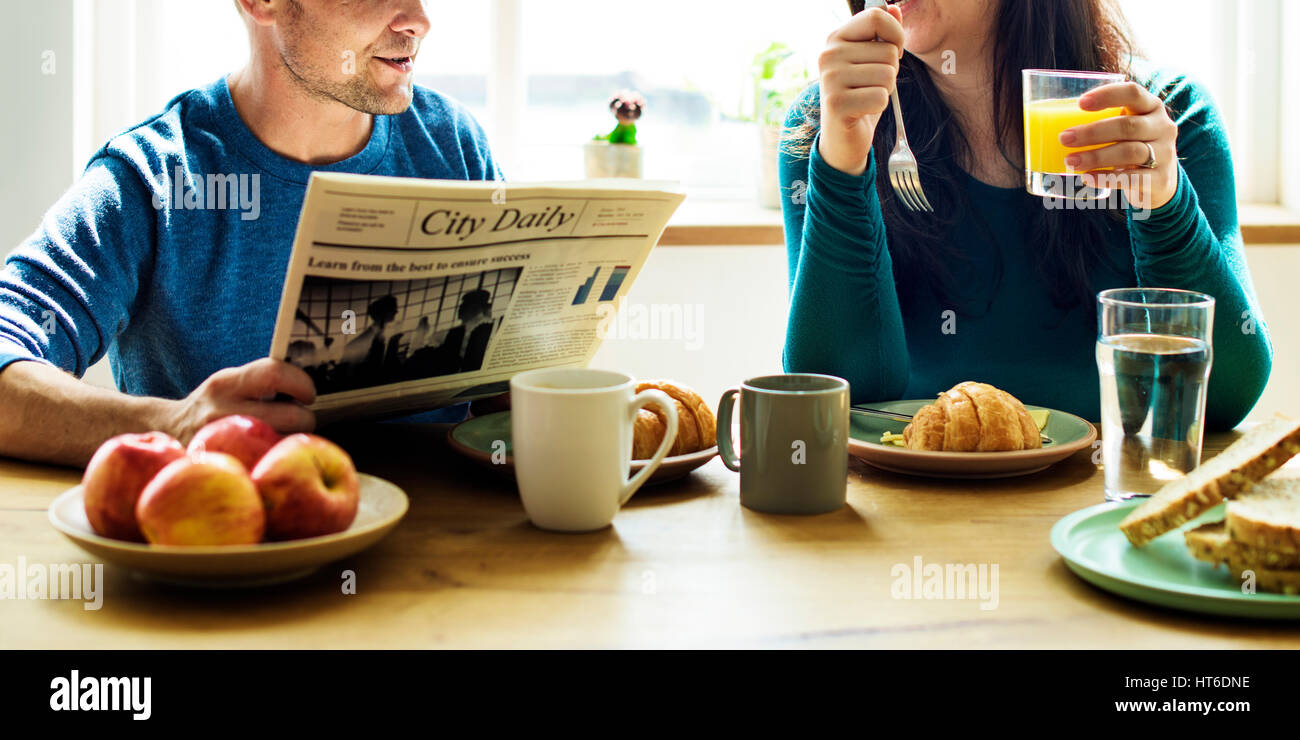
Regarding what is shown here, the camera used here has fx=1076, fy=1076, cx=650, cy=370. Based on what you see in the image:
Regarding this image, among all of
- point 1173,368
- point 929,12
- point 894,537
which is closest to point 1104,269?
point 929,12

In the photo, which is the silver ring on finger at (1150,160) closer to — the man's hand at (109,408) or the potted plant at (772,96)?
the man's hand at (109,408)

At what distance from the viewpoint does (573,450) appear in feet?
2.68

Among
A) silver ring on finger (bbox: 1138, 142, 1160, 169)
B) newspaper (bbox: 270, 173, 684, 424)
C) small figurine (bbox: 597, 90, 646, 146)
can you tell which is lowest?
newspaper (bbox: 270, 173, 684, 424)

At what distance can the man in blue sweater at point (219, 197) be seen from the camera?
4.00ft

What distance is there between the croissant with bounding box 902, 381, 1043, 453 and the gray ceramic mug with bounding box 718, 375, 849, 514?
5.4 inches

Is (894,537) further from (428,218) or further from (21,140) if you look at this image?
(21,140)

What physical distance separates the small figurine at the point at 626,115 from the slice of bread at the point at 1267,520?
5.96ft

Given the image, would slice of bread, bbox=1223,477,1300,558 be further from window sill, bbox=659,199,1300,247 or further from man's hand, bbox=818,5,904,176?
window sill, bbox=659,199,1300,247

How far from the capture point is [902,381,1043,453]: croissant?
3.19 feet

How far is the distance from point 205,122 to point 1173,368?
3.91 ft

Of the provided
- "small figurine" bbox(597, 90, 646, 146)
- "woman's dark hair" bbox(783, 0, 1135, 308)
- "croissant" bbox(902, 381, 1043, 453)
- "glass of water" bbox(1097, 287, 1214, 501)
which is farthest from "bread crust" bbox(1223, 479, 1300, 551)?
"small figurine" bbox(597, 90, 646, 146)

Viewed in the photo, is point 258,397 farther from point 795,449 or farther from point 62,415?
point 795,449

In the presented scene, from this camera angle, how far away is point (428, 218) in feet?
2.78

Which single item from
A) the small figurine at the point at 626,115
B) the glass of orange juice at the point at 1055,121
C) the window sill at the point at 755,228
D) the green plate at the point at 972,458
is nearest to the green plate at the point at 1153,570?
the green plate at the point at 972,458
